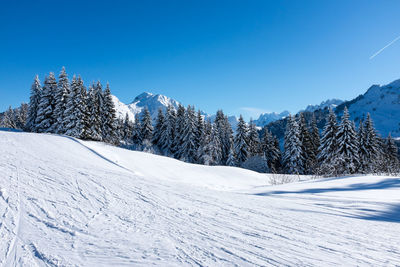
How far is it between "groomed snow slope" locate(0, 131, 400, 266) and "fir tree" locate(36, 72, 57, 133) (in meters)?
24.7

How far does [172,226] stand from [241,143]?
108 ft

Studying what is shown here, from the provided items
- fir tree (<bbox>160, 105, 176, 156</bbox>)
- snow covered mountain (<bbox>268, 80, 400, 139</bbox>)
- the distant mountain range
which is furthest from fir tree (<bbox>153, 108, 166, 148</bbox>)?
snow covered mountain (<bbox>268, 80, 400, 139</bbox>)

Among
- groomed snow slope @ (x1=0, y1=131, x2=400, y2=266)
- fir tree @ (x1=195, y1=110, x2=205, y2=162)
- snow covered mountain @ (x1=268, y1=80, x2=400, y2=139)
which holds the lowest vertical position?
groomed snow slope @ (x1=0, y1=131, x2=400, y2=266)

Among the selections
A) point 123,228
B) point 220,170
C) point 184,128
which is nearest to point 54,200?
point 123,228

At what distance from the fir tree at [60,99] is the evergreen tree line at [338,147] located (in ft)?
91.6

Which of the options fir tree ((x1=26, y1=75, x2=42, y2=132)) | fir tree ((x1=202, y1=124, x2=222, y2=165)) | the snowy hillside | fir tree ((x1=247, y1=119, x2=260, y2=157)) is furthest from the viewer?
the snowy hillside

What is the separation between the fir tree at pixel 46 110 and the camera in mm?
27375

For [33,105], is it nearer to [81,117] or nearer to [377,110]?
[81,117]

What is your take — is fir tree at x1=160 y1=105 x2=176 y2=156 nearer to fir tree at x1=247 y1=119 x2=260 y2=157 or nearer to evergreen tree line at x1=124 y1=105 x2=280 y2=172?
evergreen tree line at x1=124 y1=105 x2=280 y2=172

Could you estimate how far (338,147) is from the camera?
2522 cm

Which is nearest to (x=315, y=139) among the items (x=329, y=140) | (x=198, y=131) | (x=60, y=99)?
(x=329, y=140)

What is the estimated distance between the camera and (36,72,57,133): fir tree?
27.4 m

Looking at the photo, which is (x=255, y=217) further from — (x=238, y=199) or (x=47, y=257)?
(x=47, y=257)

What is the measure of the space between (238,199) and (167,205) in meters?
2.06
